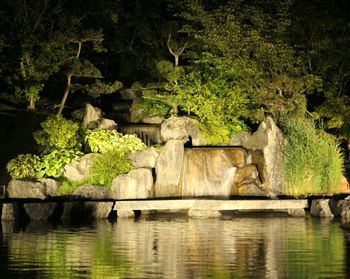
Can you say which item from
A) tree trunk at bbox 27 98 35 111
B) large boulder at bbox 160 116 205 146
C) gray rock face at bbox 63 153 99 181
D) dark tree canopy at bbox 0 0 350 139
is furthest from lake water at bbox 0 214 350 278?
tree trunk at bbox 27 98 35 111

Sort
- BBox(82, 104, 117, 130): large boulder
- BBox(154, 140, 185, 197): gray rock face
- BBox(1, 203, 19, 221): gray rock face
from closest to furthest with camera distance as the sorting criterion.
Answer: BBox(1, 203, 19, 221): gray rock face
BBox(154, 140, 185, 197): gray rock face
BBox(82, 104, 117, 130): large boulder

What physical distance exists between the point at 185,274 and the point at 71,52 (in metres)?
20.5

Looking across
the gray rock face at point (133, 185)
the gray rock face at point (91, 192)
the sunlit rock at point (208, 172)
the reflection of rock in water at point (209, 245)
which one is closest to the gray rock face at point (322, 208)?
the reflection of rock in water at point (209, 245)

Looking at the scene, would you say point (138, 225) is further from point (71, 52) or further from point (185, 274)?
point (71, 52)

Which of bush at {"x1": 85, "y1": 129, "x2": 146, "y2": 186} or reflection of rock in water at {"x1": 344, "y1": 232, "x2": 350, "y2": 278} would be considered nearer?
reflection of rock in water at {"x1": 344, "y1": 232, "x2": 350, "y2": 278}

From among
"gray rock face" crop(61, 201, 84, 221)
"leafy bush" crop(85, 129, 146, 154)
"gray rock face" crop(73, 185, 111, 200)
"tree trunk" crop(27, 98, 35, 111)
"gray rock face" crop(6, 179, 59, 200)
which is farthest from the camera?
"tree trunk" crop(27, 98, 35, 111)

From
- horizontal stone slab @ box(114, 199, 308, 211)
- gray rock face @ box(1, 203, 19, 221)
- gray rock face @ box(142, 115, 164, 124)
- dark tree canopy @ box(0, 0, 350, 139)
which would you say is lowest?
gray rock face @ box(1, 203, 19, 221)

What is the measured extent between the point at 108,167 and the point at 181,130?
12.6 ft

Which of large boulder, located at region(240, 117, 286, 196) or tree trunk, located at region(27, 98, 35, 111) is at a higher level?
tree trunk, located at region(27, 98, 35, 111)

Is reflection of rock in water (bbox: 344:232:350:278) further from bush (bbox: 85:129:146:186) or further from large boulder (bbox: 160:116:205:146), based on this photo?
large boulder (bbox: 160:116:205:146)

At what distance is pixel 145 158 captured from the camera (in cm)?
2933

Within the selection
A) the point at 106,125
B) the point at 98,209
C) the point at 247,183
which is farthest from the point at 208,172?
the point at 98,209

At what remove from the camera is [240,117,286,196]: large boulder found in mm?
29188

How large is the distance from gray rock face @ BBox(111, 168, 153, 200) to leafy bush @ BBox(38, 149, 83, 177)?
6.10 ft
